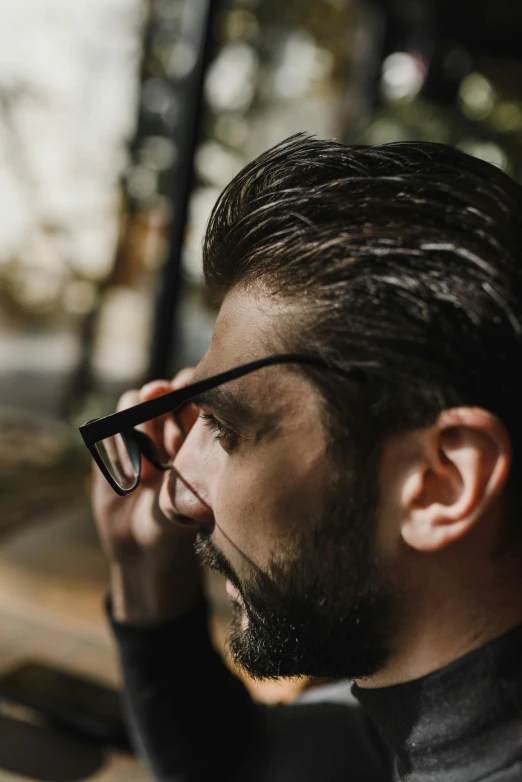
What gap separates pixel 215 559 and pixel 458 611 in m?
0.28

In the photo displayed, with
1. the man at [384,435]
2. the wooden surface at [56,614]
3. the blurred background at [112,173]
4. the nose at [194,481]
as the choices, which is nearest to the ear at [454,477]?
the man at [384,435]

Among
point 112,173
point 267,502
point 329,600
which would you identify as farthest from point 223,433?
point 112,173

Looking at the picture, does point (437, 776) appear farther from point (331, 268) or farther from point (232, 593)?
point (331, 268)

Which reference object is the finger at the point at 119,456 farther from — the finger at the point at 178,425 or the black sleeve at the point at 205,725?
the black sleeve at the point at 205,725

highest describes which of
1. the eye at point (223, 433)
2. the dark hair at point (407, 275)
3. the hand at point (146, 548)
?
the dark hair at point (407, 275)

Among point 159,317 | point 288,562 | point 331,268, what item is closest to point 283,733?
point 288,562

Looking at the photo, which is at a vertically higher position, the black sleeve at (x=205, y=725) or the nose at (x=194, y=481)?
the nose at (x=194, y=481)

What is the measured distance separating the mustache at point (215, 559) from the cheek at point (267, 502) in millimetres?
19

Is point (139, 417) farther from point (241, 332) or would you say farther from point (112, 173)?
point (112, 173)

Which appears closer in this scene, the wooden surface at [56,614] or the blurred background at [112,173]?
the wooden surface at [56,614]

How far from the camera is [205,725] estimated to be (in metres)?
1.06

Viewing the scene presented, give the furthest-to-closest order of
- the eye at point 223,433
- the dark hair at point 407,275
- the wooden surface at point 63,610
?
the wooden surface at point 63,610, the eye at point 223,433, the dark hair at point 407,275

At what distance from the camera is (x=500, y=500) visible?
0.65 metres

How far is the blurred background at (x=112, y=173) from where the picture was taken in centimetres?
274
